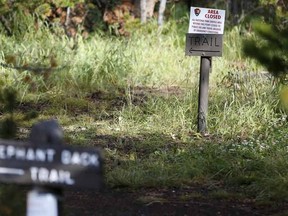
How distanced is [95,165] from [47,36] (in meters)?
9.10

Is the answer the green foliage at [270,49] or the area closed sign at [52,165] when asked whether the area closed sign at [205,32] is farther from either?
the area closed sign at [52,165]

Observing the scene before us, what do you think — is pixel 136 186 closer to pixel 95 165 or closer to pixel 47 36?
pixel 95 165

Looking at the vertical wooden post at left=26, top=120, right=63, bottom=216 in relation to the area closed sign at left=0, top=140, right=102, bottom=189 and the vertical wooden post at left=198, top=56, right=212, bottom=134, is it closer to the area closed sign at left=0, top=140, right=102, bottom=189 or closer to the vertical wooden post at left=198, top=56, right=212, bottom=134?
the area closed sign at left=0, top=140, right=102, bottom=189

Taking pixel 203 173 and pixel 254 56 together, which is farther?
pixel 203 173

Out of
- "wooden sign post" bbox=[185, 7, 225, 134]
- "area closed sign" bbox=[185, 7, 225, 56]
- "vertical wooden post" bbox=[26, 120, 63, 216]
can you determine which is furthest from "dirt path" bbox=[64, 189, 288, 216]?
Result: "area closed sign" bbox=[185, 7, 225, 56]

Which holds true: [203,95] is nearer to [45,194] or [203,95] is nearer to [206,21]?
[206,21]

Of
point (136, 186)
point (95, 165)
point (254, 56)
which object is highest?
point (254, 56)

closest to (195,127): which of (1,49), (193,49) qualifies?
(193,49)

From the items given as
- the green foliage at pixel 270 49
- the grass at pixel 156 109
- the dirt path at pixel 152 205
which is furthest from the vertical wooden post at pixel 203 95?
the green foliage at pixel 270 49

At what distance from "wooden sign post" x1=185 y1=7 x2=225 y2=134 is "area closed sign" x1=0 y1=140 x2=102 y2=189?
460 cm

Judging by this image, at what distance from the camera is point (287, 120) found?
7.74m

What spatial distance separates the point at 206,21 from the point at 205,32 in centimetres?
13

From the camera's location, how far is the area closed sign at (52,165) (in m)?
3.09

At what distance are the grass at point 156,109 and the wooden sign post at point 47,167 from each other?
1.58 m
